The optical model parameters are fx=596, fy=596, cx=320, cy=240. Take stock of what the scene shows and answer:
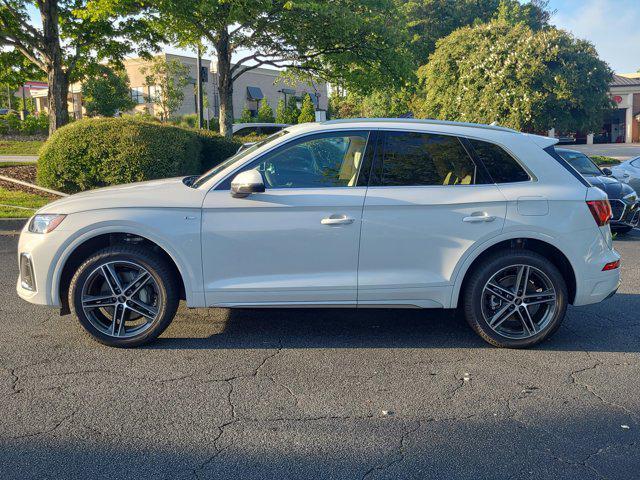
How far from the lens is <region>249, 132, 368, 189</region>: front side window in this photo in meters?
4.70

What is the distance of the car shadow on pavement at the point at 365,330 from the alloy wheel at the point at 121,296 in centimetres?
30

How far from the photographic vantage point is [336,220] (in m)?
4.53

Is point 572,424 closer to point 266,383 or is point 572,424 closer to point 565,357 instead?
point 565,357

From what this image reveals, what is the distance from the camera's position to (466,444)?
3299 mm

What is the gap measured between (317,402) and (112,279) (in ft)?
6.39

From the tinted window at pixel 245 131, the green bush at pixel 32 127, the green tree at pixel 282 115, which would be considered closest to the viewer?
the tinted window at pixel 245 131

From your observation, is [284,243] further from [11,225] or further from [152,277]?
[11,225]

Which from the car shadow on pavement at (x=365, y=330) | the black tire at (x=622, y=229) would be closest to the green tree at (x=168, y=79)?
the black tire at (x=622, y=229)

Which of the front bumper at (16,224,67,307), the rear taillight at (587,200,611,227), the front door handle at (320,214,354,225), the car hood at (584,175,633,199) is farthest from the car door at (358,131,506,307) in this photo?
the car hood at (584,175,633,199)

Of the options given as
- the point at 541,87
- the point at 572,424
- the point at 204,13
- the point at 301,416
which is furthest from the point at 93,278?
the point at 541,87

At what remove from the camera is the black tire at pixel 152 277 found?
15.0ft

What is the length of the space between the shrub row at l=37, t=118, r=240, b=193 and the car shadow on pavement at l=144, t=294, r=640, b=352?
671 cm

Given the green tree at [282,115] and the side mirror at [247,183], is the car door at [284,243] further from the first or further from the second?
the green tree at [282,115]

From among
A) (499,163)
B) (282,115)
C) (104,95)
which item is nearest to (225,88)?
(499,163)
